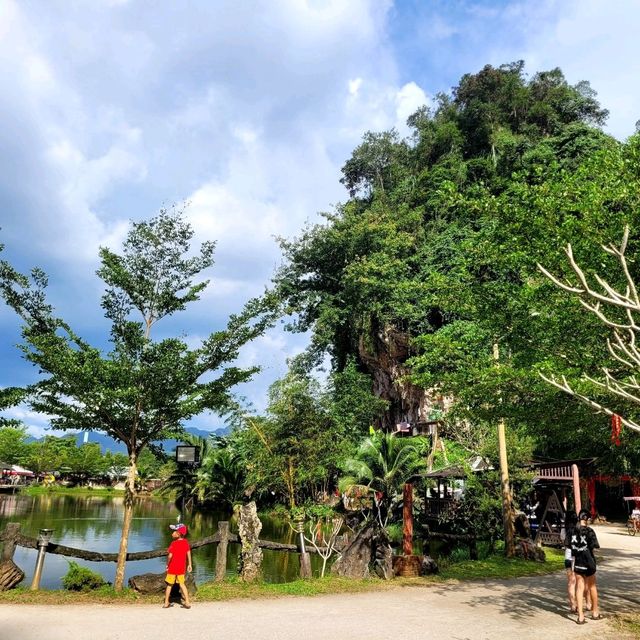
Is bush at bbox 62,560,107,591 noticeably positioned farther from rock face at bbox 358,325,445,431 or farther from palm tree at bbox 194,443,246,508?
palm tree at bbox 194,443,246,508

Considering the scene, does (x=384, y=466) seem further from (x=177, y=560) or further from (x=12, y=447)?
(x=12, y=447)

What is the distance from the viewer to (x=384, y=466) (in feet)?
78.8

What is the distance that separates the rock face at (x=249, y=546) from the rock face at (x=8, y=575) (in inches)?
166

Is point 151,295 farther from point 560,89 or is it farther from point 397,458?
point 560,89

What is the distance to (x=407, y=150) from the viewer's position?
46938 mm

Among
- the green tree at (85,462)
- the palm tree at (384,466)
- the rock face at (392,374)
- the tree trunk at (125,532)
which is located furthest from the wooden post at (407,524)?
the green tree at (85,462)

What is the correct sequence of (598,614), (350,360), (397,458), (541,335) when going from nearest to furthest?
(598,614) < (541,335) < (397,458) < (350,360)

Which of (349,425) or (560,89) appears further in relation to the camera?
(560,89)

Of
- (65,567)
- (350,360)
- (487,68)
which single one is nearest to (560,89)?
(487,68)

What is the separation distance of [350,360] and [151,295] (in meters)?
27.7

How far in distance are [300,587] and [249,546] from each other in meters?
1.41

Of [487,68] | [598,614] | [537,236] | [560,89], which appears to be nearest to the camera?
[598,614]

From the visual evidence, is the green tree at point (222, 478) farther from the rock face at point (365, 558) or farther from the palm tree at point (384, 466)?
the rock face at point (365, 558)

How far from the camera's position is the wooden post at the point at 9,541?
952 cm
